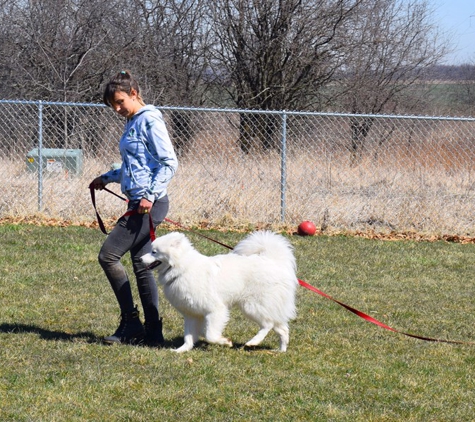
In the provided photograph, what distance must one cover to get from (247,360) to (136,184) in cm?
142

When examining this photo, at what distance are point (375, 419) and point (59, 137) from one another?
10675 mm

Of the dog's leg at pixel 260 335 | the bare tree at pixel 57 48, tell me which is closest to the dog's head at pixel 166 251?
the dog's leg at pixel 260 335

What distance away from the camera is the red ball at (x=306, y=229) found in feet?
35.1

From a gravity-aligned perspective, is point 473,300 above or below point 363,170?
below

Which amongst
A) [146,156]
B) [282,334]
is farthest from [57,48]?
[282,334]

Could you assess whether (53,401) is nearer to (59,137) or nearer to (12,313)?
(12,313)

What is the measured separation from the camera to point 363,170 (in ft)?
41.3

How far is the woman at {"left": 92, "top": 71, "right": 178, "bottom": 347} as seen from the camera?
16.6ft

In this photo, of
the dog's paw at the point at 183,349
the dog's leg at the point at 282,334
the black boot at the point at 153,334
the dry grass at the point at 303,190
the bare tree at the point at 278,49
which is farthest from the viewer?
the bare tree at the point at 278,49

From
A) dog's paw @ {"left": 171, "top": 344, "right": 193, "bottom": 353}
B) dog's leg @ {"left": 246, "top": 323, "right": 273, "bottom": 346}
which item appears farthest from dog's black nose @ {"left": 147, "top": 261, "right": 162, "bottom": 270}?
dog's leg @ {"left": 246, "top": 323, "right": 273, "bottom": 346}

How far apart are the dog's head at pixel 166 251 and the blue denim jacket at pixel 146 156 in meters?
0.30

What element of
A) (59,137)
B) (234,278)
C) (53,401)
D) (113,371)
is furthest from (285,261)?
(59,137)

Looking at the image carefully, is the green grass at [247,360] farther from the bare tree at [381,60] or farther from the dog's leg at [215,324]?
the bare tree at [381,60]

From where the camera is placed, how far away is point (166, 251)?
16.7 feet
